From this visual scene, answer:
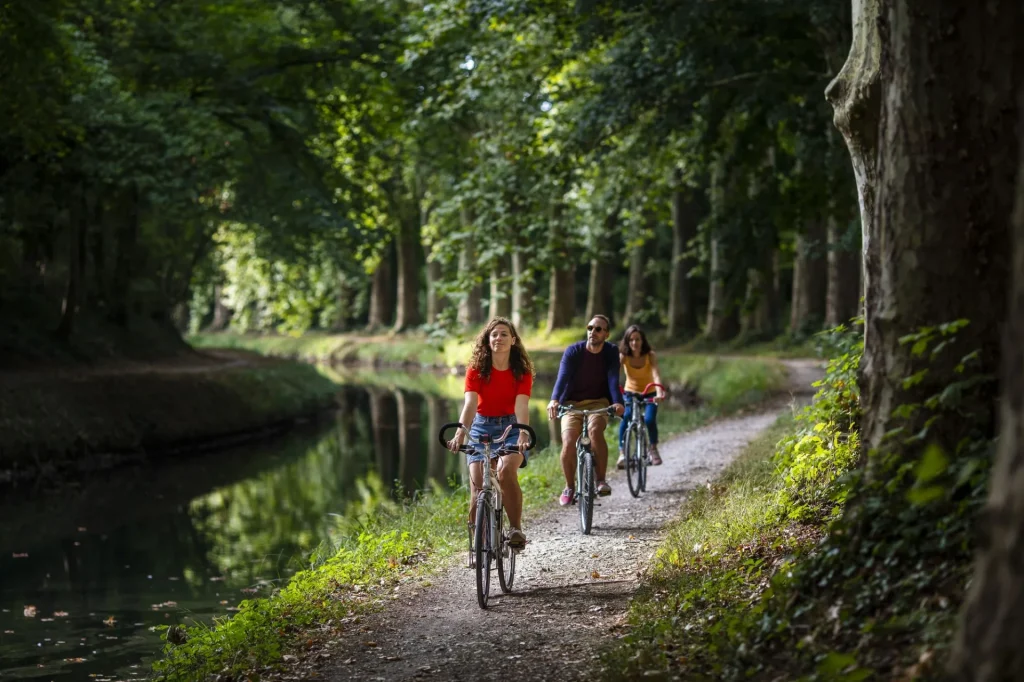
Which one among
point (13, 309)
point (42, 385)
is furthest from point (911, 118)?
point (13, 309)

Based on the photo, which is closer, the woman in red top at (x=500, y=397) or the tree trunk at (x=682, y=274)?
the woman in red top at (x=500, y=397)

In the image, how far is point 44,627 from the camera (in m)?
11.6

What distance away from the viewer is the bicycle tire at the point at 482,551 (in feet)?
26.8

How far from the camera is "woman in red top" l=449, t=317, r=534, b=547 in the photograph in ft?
28.6

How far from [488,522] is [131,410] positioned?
57.3ft

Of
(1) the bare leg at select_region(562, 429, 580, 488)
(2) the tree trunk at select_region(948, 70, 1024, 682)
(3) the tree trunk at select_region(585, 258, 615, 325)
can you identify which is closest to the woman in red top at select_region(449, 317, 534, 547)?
(1) the bare leg at select_region(562, 429, 580, 488)

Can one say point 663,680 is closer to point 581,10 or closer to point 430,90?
point 581,10

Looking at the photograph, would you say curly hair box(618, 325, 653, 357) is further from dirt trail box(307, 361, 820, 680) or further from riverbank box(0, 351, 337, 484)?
riverbank box(0, 351, 337, 484)

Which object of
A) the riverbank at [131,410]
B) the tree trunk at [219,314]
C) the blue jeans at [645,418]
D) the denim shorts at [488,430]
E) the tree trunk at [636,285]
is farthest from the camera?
the tree trunk at [219,314]

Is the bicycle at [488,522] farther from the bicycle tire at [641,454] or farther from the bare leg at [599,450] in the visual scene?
the bicycle tire at [641,454]

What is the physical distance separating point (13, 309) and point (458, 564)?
1806 centimetres

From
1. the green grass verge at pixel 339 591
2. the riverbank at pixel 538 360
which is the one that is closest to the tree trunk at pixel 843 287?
the riverbank at pixel 538 360

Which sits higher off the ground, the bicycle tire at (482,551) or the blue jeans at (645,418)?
the blue jeans at (645,418)

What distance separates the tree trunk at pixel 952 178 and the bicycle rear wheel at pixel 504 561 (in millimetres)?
3205
